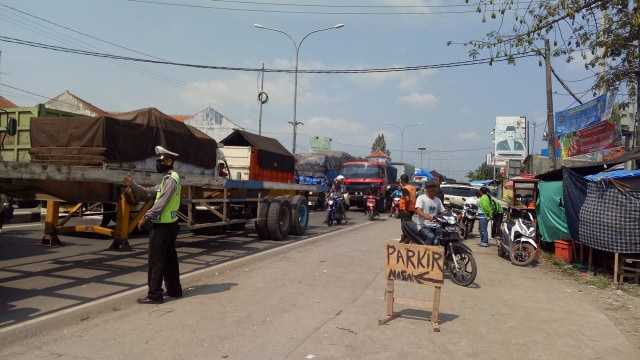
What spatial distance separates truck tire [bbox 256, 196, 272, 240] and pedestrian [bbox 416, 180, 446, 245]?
516 cm

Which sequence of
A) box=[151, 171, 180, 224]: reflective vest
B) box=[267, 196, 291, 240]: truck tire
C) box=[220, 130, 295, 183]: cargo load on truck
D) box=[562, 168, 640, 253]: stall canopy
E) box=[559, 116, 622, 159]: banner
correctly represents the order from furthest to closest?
box=[559, 116, 622, 159]: banner → box=[220, 130, 295, 183]: cargo load on truck → box=[267, 196, 291, 240]: truck tire → box=[562, 168, 640, 253]: stall canopy → box=[151, 171, 180, 224]: reflective vest

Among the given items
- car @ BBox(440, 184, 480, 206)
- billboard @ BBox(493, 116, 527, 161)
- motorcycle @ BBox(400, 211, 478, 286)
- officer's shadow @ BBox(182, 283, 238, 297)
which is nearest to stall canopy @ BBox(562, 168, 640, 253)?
motorcycle @ BBox(400, 211, 478, 286)

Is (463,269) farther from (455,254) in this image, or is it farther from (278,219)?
(278,219)

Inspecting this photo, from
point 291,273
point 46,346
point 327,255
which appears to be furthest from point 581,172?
point 46,346

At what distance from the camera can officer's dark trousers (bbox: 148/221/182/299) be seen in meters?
Result: 5.93

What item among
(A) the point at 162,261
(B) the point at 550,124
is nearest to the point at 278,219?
(A) the point at 162,261

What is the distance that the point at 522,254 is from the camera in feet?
33.2

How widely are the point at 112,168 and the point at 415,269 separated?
5175 millimetres

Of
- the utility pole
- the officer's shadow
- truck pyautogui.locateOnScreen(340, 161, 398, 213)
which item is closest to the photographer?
the officer's shadow

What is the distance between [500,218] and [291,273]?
7852 millimetres

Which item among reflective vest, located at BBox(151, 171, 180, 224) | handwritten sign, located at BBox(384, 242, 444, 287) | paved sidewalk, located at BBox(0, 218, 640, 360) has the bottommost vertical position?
paved sidewalk, located at BBox(0, 218, 640, 360)


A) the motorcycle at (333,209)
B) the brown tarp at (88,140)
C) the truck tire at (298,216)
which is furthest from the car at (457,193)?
the brown tarp at (88,140)

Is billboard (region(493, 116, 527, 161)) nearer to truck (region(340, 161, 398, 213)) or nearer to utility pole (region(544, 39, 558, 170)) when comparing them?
truck (region(340, 161, 398, 213))

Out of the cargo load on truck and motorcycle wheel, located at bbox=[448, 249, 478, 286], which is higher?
the cargo load on truck
